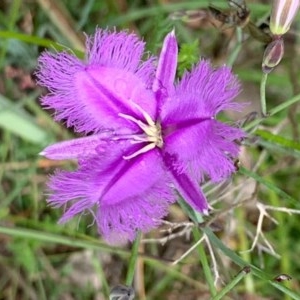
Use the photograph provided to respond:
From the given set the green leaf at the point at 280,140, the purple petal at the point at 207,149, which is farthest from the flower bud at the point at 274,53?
the green leaf at the point at 280,140

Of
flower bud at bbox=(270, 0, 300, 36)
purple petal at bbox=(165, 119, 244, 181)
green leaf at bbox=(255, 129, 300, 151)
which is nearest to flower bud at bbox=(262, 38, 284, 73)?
flower bud at bbox=(270, 0, 300, 36)

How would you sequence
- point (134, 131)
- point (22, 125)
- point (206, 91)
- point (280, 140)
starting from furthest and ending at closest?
point (22, 125) < point (280, 140) < point (134, 131) < point (206, 91)

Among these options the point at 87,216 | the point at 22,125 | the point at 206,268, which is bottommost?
the point at 87,216

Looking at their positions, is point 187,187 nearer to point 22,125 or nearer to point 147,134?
point 147,134

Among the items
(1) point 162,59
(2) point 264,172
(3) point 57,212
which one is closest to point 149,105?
(1) point 162,59

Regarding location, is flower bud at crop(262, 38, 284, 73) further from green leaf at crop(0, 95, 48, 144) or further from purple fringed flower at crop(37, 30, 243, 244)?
green leaf at crop(0, 95, 48, 144)

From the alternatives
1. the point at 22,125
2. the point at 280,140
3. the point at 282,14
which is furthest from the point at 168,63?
the point at 22,125

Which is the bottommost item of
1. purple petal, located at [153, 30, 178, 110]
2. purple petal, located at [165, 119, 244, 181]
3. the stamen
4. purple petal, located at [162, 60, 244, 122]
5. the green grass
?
the green grass
